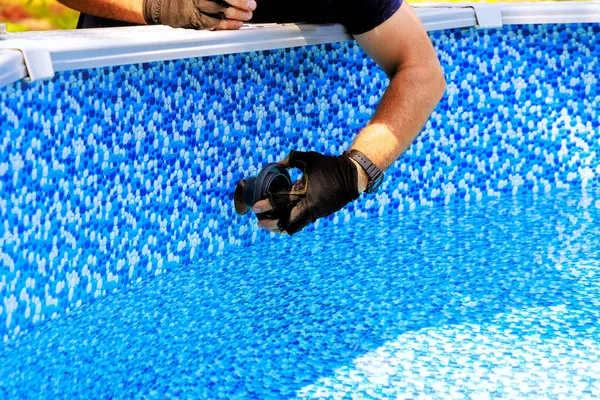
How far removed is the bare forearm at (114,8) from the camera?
2.84 meters

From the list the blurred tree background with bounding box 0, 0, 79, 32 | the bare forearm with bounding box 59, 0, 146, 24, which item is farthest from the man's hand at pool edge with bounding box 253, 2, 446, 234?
the blurred tree background with bounding box 0, 0, 79, 32

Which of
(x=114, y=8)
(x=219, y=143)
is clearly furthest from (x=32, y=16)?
(x=219, y=143)

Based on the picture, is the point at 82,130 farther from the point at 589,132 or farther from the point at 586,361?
the point at 589,132

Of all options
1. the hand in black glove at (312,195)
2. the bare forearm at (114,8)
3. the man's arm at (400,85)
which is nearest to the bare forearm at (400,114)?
the man's arm at (400,85)

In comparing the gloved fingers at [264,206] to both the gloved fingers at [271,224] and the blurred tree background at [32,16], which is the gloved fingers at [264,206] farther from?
the blurred tree background at [32,16]

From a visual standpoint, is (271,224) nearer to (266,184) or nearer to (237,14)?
(266,184)

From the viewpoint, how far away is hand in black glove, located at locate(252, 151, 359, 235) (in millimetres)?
2346

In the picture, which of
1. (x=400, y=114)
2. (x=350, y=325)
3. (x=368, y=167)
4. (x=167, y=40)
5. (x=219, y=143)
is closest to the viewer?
(x=350, y=325)

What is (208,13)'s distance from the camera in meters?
2.57

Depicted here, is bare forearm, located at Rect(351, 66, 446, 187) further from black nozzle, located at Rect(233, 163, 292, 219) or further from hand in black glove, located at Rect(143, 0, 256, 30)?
hand in black glove, located at Rect(143, 0, 256, 30)

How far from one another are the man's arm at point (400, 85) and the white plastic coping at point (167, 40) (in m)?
0.19

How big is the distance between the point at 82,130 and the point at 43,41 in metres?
0.26

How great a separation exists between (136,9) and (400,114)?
36.2 inches

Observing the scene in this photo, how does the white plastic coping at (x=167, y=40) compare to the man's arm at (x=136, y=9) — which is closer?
the white plastic coping at (x=167, y=40)
